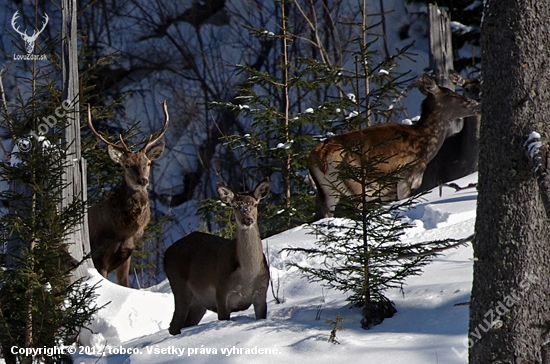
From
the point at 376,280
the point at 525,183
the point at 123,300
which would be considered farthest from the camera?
the point at 123,300

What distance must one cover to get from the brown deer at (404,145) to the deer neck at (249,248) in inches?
114

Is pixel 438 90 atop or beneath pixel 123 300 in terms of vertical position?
atop

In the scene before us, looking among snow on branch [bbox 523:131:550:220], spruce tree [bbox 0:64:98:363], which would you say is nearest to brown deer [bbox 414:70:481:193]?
spruce tree [bbox 0:64:98:363]

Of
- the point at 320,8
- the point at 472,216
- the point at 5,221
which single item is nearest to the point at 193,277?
the point at 5,221

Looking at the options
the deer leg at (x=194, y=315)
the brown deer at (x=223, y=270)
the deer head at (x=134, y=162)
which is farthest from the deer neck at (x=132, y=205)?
the deer leg at (x=194, y=315)

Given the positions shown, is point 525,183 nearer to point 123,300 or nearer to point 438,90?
point 123,300

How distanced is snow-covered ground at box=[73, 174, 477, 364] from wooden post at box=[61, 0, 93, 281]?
3.98 ft

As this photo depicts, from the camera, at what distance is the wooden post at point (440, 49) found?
13320 mm

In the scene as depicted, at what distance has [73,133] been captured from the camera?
30.4 ft

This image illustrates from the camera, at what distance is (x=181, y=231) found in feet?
61.8

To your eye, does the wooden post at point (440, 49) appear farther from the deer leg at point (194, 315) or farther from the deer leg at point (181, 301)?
the deer leg at point (181, 301)

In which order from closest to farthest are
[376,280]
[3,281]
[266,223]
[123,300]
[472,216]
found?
[376,280], [3,281], [123,300], [472,216], [266,223]

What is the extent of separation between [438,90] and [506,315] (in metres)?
7.59

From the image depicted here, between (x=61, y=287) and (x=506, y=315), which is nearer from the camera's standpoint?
(x=506, y=315)
